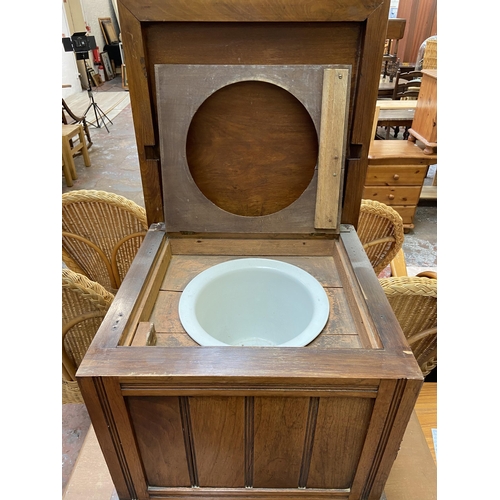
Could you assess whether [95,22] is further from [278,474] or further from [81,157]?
[278,474]

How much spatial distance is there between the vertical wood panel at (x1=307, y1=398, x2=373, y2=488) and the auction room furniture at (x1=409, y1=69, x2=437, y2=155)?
7.86 ft

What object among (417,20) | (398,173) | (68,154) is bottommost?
(68,154)

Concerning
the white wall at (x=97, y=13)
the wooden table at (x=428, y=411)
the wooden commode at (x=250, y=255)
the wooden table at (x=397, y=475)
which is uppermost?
the white wall at (x=97, y=13)

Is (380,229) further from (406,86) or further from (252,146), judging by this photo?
(406,86)

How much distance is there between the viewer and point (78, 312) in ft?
3.48

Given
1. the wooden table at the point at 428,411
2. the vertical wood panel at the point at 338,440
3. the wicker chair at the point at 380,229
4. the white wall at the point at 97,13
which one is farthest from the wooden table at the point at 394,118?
the white wall at the point at 97,13

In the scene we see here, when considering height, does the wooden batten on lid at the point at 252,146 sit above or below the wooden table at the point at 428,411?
above

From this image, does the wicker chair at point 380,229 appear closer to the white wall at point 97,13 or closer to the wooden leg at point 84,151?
the wooden leg at point 84,151

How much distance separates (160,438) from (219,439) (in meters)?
0.11

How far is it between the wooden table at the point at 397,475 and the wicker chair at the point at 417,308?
0.79 feet

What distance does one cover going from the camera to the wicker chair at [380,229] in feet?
4.71

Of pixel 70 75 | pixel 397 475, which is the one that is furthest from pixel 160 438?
pixel 70 75

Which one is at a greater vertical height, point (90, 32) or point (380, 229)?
point (90, 32)

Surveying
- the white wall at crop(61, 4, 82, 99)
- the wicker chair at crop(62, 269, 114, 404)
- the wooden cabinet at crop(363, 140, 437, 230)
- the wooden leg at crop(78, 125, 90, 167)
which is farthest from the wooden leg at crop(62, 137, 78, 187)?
the white wall at crop(61, 4, 82, 99)
